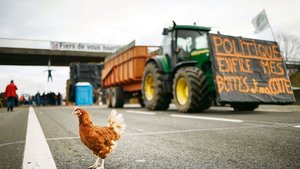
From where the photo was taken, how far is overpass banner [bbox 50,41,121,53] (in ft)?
113

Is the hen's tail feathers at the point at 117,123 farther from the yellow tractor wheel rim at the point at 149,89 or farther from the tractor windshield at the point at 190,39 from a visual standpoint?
the yellow tractor wheel rim at the point at 149,89

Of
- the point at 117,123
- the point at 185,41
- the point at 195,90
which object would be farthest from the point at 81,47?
the point at 117,123

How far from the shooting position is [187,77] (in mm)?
7742

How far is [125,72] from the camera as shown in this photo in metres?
12.6

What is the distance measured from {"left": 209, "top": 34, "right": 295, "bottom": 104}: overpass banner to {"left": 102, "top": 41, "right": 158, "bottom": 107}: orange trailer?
4.23 meters

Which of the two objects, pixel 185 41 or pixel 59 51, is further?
pixel 59 51

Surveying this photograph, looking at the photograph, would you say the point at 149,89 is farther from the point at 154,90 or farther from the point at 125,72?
the point at 125,72

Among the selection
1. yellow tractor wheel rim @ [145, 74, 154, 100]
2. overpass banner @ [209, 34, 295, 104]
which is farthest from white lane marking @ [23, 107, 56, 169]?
yellow tractor wheel rim @ [145, 74, 154, 100]

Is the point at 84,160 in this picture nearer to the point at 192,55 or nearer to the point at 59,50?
the point at 192,55

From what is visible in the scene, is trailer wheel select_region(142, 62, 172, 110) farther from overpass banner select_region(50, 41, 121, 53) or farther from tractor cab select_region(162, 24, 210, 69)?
overpass banner select_region(50, 41, 121, 53)

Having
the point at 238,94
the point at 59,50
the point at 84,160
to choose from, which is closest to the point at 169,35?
the point at 238,94

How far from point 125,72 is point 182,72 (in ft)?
16.4

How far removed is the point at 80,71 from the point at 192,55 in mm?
18544

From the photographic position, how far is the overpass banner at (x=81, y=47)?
3450 centimetres
